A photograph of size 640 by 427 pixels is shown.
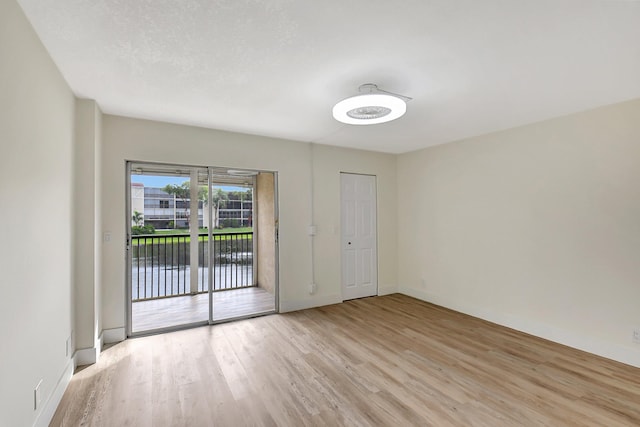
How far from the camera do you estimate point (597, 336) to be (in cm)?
300

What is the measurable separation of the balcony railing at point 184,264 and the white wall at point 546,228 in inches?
117

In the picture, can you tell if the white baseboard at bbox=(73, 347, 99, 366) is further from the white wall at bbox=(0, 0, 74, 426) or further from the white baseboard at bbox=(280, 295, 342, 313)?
the white baseboard at bbox=(280, 295, 342, 313)

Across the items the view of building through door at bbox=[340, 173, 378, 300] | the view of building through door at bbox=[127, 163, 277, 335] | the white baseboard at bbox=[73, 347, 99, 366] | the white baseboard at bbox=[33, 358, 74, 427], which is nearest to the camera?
the white baseboard at bbox=[33, 358, 74, 427]

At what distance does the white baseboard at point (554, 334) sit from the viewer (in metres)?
2.82

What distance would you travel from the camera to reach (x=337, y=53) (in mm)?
2010

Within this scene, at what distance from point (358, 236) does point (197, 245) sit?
2.59 meters

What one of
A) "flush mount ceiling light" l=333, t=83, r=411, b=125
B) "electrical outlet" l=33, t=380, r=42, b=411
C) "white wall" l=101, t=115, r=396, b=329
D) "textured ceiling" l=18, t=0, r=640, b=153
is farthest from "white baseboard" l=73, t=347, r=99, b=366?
"flush mount ceiling light" l=333, t=83, r=411, b=125

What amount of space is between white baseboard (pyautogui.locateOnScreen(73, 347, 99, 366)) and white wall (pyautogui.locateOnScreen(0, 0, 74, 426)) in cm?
34

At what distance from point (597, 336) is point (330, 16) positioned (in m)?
3.90

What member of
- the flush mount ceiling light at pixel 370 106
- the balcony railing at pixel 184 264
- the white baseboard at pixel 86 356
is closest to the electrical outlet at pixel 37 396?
the white baseboard at pixel 86 356

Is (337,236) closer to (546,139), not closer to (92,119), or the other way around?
(546,139)

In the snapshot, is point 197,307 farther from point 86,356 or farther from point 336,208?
point 336,208

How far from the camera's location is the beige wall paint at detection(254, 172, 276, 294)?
4.30 meters

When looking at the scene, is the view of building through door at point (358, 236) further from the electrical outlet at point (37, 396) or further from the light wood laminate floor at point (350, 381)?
the electrical outlet at point (37, 396)
